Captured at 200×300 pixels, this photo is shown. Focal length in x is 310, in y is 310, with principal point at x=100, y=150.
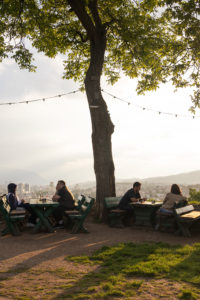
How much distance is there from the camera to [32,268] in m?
5.84

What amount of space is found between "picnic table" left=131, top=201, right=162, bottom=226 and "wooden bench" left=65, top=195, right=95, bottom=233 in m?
1.53

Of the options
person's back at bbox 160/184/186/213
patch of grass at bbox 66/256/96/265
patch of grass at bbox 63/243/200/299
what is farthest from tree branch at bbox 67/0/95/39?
patch of grass at bbox 66/256/96/265

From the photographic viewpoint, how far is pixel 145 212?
33.2 feet

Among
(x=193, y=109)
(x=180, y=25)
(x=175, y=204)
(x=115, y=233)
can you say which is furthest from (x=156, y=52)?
(x=115, y=233)

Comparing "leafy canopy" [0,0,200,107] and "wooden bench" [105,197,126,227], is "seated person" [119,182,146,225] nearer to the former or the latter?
"wooden bench" [105,197,126,227]

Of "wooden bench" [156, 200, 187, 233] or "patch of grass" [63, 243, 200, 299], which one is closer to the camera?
"patch of grass" [63, 243, 200, 299]

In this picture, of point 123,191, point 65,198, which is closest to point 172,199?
point 65,198

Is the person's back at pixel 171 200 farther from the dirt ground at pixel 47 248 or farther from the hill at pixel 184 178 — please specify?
the hill at pixel 184 178

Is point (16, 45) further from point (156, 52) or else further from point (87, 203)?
point (87, 203)

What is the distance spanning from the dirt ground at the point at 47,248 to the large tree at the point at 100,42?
2.48 m

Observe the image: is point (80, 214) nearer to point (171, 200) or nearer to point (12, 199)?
point (12, 199)

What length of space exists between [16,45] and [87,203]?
9.18m

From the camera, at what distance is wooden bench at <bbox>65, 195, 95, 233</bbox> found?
30.5 ft

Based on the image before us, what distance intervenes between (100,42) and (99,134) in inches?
151
